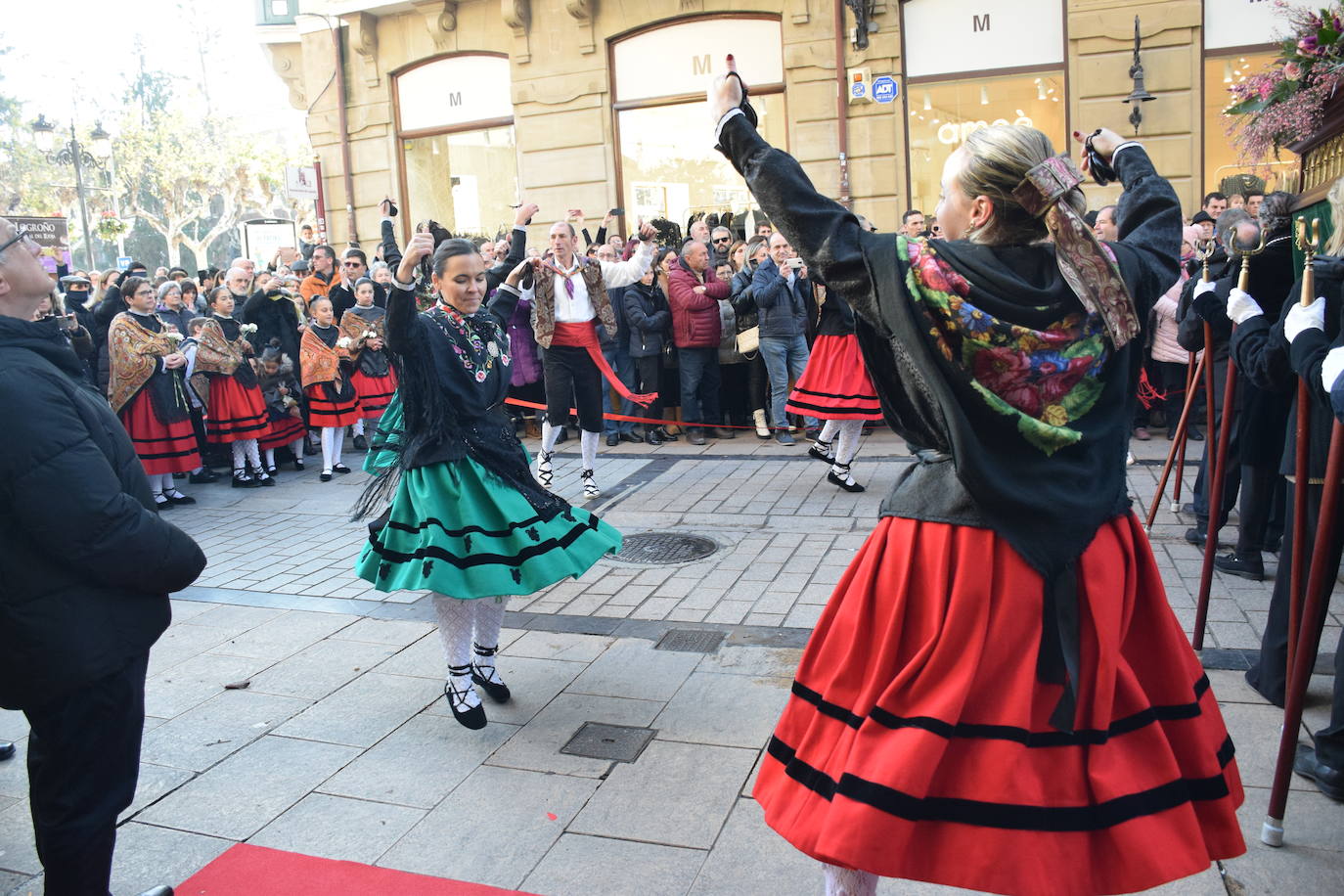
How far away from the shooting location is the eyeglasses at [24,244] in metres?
2.62

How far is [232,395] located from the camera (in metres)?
9.91

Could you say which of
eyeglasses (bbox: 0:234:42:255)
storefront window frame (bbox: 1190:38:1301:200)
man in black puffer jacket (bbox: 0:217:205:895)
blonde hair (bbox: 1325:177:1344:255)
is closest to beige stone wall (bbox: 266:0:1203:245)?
storefront window frame (bbox: 1190:38:1301:200)

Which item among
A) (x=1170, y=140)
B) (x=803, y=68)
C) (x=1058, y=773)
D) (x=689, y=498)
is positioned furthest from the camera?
(x=803, y=68)

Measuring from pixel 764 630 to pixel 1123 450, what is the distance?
2.85 m

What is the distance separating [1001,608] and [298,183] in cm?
1450

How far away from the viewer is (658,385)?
10.9m

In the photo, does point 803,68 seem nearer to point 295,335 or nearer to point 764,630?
point 295,335

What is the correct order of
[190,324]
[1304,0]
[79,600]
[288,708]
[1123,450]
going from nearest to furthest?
1. [1123,450]
2. [79,600]
3. [288,708]
4. [190,324]
5. [1304,0]

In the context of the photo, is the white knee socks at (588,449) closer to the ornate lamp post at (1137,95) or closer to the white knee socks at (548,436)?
the white knee socks at (548,436)

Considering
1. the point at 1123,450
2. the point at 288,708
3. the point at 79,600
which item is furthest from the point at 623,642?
the point at 1123,450

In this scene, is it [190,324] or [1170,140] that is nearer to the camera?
[190,324]

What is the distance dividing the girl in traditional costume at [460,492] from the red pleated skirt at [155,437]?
5.80 metres

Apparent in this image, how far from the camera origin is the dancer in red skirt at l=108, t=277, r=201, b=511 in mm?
9148

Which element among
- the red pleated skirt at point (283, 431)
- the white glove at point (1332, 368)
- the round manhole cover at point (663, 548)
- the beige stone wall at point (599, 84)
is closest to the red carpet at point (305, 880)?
the white glove at point (1332, 368)
